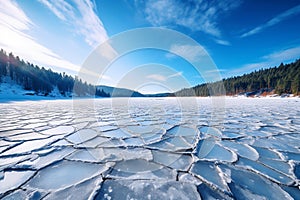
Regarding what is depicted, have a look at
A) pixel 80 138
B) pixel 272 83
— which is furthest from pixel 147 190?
pixel 272 83

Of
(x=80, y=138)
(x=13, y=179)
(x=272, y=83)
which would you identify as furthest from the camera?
(x=272, y=83)

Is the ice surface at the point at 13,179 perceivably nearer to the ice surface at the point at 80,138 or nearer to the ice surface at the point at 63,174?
the ice surface at the point at 63,174

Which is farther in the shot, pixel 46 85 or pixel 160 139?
pixel 46 85

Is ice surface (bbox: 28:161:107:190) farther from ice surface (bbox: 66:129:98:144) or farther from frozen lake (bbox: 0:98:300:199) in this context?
ice surface (bbox: 66:129:98:144)

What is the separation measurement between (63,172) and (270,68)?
55.1m

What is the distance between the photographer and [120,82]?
6.09 m

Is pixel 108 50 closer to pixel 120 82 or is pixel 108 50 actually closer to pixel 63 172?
pixel 120 82

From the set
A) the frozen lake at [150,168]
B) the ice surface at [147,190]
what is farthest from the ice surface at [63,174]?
the ice surface at [147,190]

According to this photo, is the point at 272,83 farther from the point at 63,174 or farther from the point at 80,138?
the point at 63,174

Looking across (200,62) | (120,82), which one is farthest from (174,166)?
(120,82)

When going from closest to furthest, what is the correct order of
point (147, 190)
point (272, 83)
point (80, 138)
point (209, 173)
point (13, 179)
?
point (147, 190)
point (13, 179)
point (209, 173)
point (80, 138)
point (272, 83)

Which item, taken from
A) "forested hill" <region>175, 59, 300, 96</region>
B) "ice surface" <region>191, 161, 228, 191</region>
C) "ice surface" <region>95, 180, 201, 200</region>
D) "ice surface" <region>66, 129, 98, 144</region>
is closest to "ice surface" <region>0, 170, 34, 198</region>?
"ice surface" <region>95, 180, 201, 200</region>

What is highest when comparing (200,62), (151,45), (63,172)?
(151,45)

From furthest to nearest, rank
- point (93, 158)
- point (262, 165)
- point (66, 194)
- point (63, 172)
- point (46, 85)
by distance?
1. point (46, 85)
2. point (93, 158)
3. point (262, 165)
4. point (63, 172)
5. point (66, 194)
